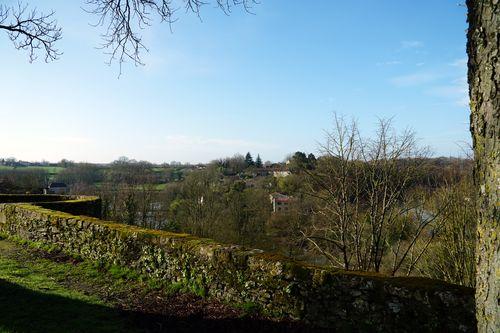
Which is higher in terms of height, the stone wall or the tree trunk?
the tree trunk

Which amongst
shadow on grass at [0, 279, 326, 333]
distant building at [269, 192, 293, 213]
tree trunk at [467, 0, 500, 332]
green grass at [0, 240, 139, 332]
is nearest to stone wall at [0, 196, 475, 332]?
shadow on grass at [0, 279, 326, 333]

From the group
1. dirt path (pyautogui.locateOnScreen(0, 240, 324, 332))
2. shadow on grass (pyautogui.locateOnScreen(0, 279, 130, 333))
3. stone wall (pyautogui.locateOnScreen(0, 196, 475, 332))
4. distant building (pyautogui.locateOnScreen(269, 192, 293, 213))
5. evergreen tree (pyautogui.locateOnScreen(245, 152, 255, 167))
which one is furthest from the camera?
evergreen tree (pyautogui.locateOnScreen(245, 152, 255, 167))

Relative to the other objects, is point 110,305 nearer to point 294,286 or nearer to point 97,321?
point 97,321

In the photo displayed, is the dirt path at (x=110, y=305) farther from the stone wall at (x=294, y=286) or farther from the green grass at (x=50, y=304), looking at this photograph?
the stone wall at (x=294, y=286)

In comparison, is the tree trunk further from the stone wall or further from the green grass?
the green grass

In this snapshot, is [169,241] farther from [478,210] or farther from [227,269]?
[478,210]

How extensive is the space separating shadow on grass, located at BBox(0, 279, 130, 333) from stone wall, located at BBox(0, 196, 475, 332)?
5.05 ft

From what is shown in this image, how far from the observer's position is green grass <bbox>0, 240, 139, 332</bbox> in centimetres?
546

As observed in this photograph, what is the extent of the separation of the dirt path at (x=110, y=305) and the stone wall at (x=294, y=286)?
26 cm

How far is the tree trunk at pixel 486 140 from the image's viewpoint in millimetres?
2039

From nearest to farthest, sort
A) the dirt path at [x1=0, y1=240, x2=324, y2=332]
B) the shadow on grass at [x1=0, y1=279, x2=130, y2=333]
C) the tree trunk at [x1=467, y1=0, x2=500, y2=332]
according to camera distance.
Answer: the tree trunk at [x1=467, y1=0, x2=500, y2=332] < the shadow on grass at [x1=0, y1=279, x2=130, y2=333] < the dirt path at [x1=0, y1=240, x2=324, y2=332]

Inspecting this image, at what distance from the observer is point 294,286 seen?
5.57 metres

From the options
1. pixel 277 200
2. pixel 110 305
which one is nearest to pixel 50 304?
pixel 110 305

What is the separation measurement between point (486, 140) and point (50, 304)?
6894 millimetres
